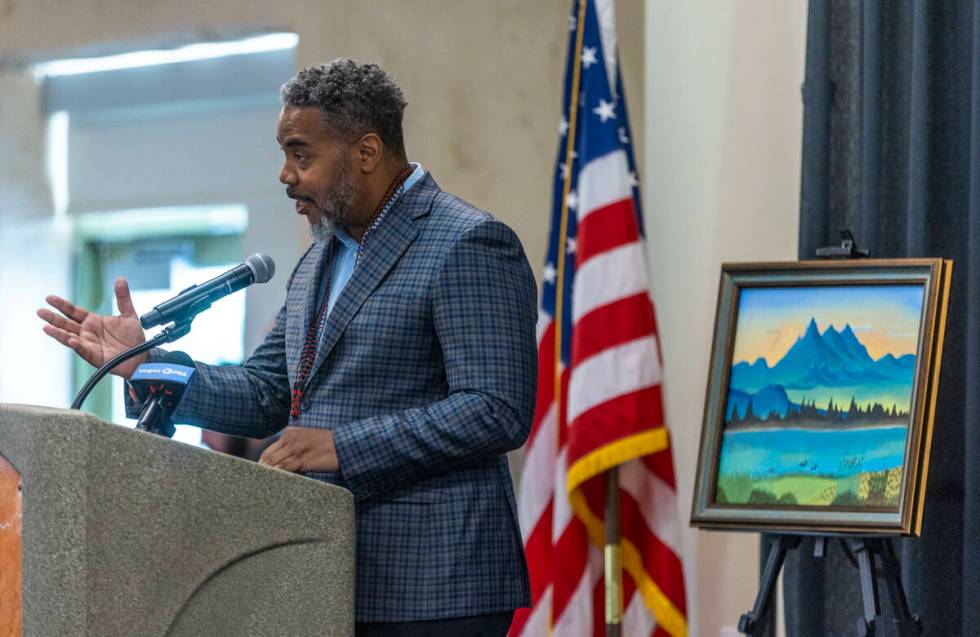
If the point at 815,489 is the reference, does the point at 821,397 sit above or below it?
above

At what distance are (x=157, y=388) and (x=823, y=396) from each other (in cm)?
154

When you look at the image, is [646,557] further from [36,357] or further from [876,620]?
[36,357]

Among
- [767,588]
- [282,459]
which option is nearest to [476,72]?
[767,588]

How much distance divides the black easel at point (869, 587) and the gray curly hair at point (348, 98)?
131cm

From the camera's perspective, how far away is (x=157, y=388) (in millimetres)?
1712

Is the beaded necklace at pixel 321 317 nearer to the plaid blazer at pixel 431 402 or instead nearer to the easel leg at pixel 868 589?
the plaid blazer at pixel 431 402

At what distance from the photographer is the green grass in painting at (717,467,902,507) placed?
260cm

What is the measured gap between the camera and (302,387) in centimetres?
183

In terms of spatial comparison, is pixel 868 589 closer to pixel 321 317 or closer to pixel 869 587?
pixel 869 587

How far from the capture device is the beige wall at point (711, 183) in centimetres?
375

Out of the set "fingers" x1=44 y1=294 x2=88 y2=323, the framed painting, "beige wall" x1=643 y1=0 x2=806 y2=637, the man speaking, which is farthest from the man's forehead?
"beige wall" x1=643 y1=0 x2=806 y2=637

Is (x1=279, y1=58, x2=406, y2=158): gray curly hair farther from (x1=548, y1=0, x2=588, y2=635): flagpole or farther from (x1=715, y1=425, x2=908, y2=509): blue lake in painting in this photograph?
(x1=548, y1=0, x2=588, y2=635): flagpole

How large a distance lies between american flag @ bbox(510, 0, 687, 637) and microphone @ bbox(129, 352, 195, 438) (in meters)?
1.65

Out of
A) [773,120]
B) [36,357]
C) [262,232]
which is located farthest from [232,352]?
[773,120]
